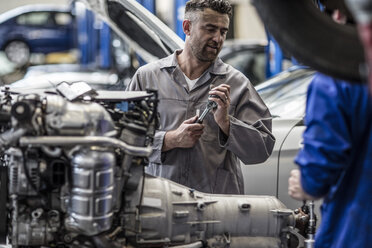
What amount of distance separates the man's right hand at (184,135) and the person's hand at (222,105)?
0.10 metres

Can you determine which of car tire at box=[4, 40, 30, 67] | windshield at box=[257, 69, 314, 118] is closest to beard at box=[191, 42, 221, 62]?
windshield at box=[257, 69, 314, 118]

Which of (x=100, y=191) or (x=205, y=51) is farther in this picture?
(x=205, y=51)

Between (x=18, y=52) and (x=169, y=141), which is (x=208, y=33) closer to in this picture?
(x=169, y=141)

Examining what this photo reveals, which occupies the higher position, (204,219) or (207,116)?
(207,116)

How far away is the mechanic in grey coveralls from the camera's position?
365 cm

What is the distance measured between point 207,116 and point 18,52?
13.9 m

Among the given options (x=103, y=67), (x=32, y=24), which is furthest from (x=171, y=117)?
(x=32, y=24)

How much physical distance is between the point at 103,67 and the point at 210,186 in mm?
13233

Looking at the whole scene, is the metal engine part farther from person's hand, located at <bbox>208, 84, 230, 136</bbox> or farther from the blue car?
the blue car

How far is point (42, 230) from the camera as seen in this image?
3.00 meters

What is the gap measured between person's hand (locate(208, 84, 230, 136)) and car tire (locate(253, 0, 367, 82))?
0.94 meters

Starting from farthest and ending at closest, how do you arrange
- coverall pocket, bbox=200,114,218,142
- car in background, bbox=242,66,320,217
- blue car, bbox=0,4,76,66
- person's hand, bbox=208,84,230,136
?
blue car, bbox=0,4,76,66, car in background, bbox=242,66,320,217, coverall pocket, bbox=200,114,218,142, person's hand, bbox=208,84,230,136

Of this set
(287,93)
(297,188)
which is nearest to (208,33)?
(297,188)

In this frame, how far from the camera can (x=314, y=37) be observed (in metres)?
2.36
